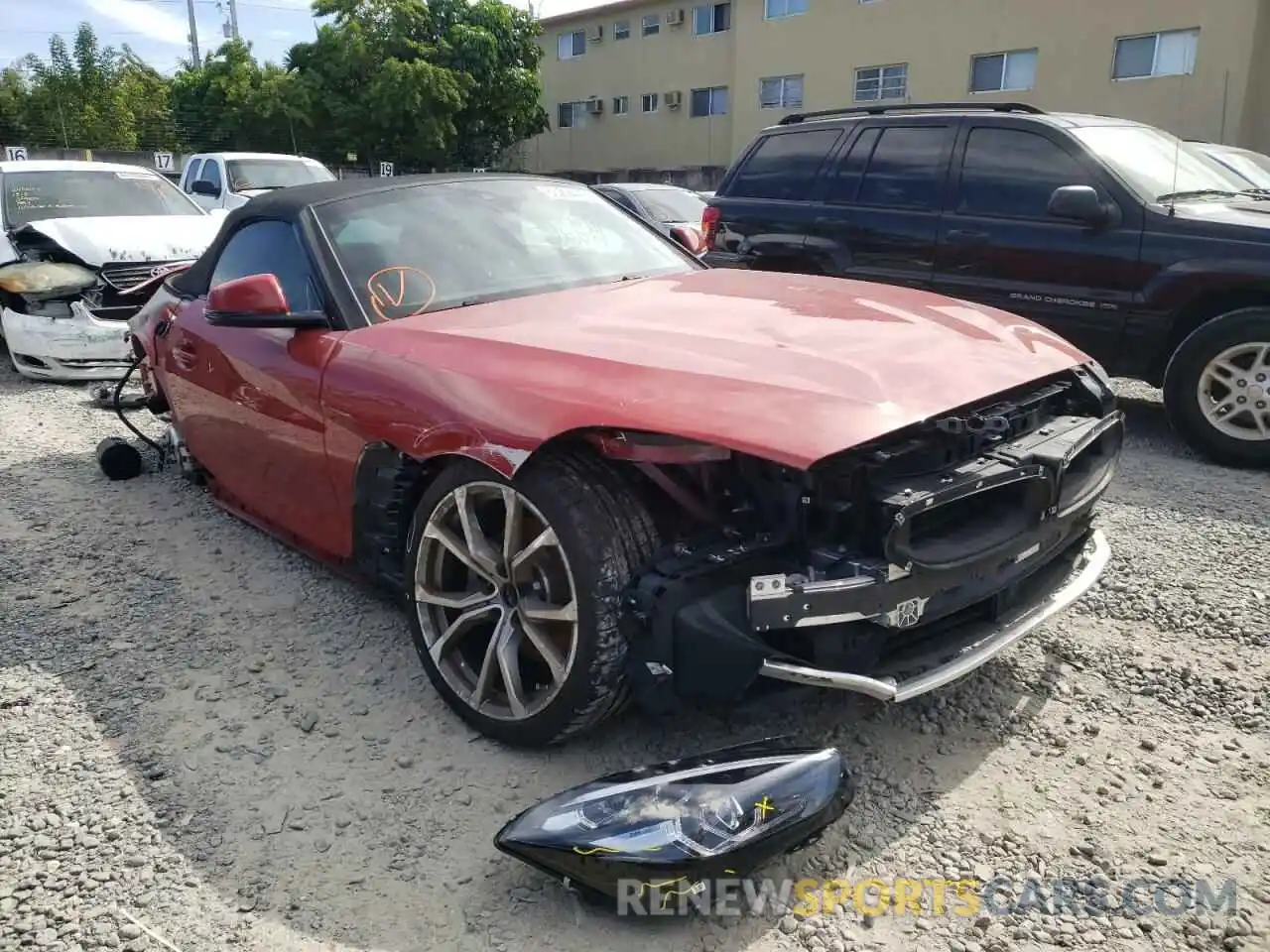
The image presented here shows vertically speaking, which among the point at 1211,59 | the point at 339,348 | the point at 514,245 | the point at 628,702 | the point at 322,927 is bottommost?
the point at 322,927

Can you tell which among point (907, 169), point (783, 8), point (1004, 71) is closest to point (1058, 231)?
point (907, 169)

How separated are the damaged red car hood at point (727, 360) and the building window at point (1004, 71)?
21574 mm

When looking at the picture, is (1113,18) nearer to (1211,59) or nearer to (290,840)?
(1211,59)

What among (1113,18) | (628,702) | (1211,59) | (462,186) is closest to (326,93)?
(1113,18)

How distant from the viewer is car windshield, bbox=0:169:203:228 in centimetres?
873

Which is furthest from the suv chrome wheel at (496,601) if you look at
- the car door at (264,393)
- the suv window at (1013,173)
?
the suv window at (1013,173)

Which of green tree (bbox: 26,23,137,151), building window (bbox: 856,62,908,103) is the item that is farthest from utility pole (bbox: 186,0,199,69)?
building window (bbox: 856,62,908,103)

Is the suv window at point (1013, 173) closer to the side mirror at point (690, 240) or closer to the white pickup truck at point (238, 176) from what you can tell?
the side mirror at point (690, 240)

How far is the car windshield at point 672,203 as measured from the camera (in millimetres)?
11875

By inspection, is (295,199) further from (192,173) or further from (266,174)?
(192,173)

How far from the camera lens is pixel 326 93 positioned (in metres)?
32.2

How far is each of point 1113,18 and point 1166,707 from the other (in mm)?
21795

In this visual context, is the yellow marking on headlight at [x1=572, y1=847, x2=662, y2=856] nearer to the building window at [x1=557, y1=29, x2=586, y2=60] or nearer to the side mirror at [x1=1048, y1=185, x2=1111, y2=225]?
the side mirror at [x1=1048, y1=185, x2=1111, y2=225]

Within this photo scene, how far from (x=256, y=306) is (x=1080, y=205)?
4.50 m
